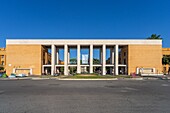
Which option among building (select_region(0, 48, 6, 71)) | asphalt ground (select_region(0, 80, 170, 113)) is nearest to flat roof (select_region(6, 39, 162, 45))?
building (select_region(0, 48, 6, 71))

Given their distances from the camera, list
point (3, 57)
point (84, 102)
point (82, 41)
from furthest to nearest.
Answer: point (3, 57) < point (82, 41) < point (84, 102)

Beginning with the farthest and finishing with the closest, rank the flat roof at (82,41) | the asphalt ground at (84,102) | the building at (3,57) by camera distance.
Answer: the building at (3,57), the flat roof at (82,41), the asphalt ground at (84,102)

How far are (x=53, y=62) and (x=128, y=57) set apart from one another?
27.5 metres

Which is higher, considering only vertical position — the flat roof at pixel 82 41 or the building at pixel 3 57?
the flat roof at pixel 82 41

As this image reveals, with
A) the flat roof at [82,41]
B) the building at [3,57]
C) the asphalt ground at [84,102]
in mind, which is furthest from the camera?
the building at [3,57]

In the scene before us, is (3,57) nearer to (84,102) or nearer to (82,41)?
(82,41)

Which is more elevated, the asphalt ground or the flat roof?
the flat roof

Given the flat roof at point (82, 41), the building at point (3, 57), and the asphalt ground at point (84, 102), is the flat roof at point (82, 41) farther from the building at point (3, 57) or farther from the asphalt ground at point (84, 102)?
the asphalt ground at point (84, 102)

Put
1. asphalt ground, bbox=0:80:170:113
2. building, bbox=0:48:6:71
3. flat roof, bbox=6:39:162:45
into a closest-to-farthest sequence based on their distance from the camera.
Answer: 1. asphalt ground, bbox=0:80:170:113
2. flat roof, bbox=6:39:162:45
3. building, bbox=0:48:6:71

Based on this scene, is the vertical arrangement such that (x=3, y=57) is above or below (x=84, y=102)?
above

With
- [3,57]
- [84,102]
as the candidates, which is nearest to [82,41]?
[3,57]

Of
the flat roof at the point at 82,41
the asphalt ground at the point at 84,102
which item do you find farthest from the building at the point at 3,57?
the asphalt ground at the point at 84,102

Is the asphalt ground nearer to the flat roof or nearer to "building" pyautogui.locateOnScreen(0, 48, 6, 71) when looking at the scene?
the flat roof

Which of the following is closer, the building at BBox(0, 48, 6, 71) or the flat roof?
the flat roof
